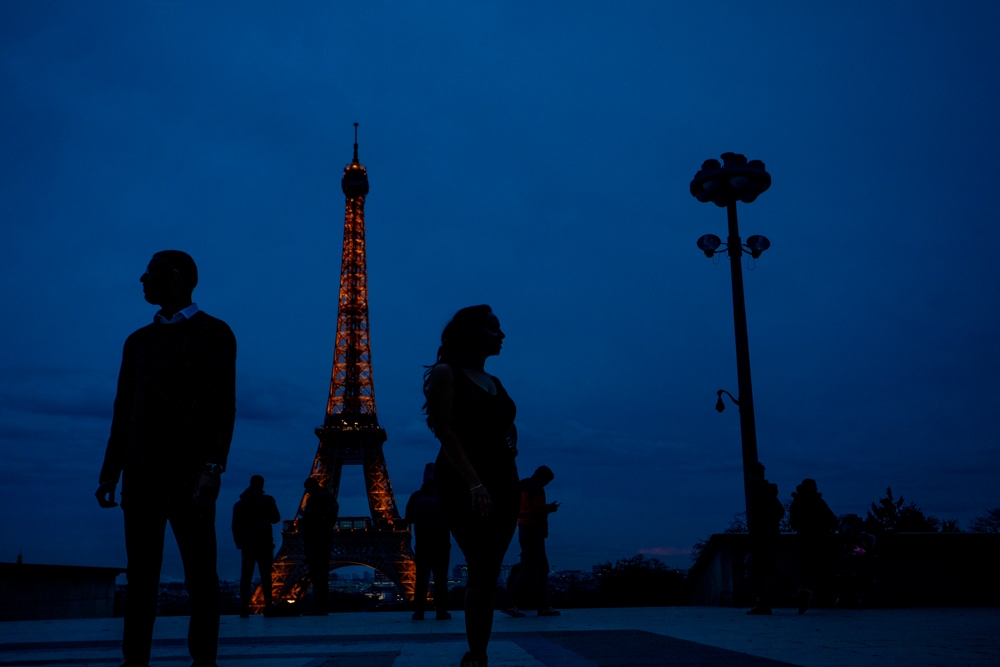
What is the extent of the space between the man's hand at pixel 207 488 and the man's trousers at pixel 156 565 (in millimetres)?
48

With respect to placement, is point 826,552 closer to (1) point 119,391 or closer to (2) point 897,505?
(1) point 119,391

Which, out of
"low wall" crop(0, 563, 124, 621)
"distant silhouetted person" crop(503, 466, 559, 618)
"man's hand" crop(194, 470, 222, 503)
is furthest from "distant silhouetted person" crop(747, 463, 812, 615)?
"low wall" crop(0, 563, 124, 621)

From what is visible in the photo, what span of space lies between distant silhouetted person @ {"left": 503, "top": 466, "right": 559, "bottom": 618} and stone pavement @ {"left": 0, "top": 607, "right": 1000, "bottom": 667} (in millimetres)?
1253

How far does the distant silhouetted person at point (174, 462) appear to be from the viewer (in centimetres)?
341

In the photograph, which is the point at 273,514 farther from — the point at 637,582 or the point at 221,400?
the point at 637,582

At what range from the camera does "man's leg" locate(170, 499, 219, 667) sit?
3426mm

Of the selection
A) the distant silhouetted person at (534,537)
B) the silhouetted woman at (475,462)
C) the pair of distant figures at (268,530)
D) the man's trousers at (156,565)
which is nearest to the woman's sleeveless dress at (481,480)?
the silhouetted woman at (475,462)

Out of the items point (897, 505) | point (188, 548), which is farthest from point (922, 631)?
point (897, 505)

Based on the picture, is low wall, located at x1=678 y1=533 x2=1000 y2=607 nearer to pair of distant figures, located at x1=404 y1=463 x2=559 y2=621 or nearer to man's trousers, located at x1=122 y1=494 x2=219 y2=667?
pair of distant figures, located at x1=404 y1=463 x2=559 y2=621

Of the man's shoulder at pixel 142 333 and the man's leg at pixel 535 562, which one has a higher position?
the man's shoulder at pixel 142 333

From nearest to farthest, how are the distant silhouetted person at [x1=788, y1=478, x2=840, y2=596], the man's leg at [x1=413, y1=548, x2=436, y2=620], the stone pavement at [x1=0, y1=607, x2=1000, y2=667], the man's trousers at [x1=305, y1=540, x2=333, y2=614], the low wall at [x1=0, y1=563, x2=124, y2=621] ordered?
the stone pavement at [x1=0, y1=607, x2=1000, y2=667] → the man's leg at [x1=413, y1=548, x2=436, y2=620] → the distant silhouetted person at [x1=788, y1=478, x2=840, y2=596] → the man's trousers at [x1=305, y1=540, x2=333, y2=614] → the low wall at [x1=0, y1=563, x2=124, y2=621]

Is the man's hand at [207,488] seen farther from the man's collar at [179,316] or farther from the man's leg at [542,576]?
the man's leg at [542,576]

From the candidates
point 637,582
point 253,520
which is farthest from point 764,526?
point 637,582

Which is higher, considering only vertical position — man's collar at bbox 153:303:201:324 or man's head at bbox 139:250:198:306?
man's head at bbox 139:250:198:306
